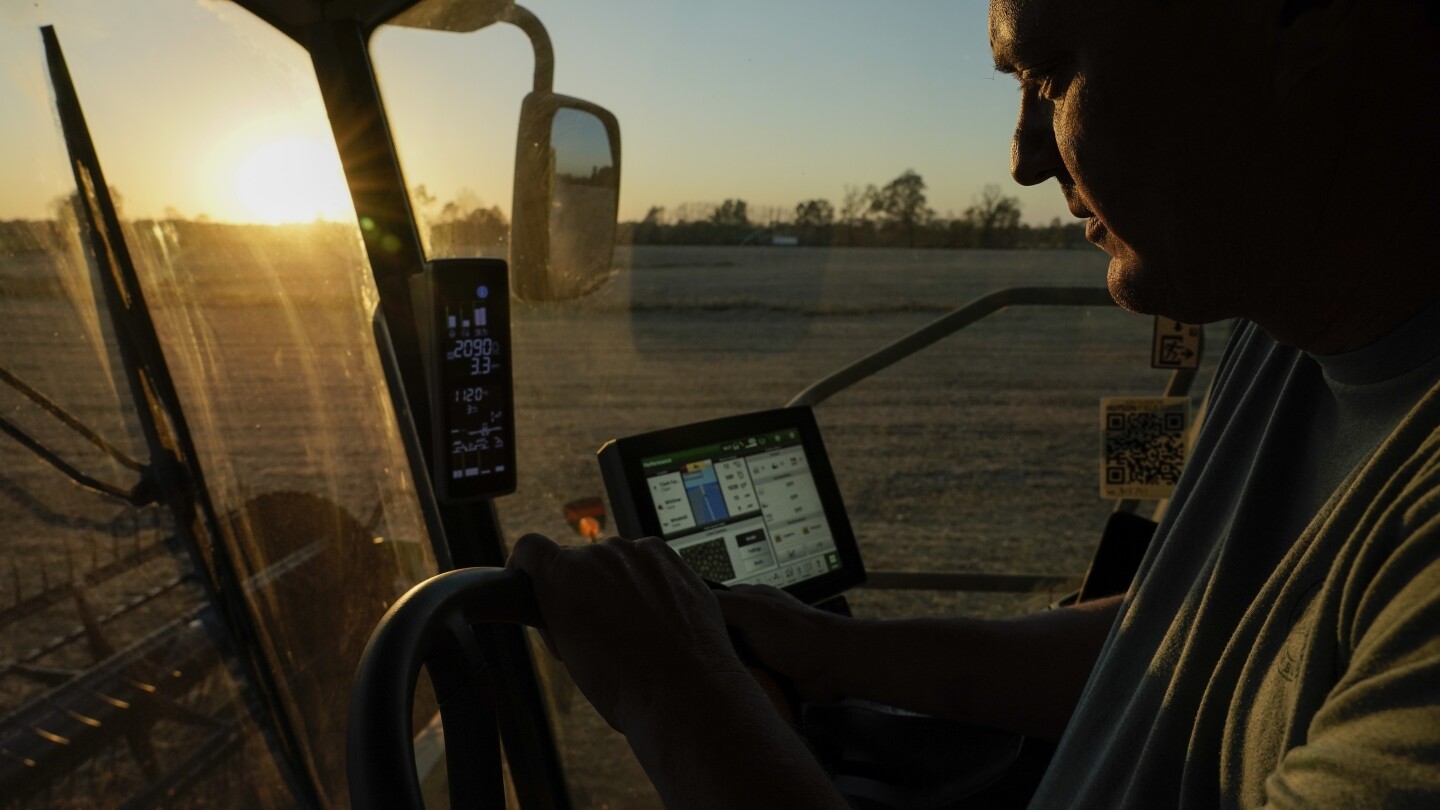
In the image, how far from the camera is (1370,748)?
0.48 metres

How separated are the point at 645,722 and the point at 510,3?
150cm

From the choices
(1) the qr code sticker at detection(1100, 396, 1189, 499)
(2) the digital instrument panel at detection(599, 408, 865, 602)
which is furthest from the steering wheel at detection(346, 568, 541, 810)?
(1) the qr code sticker at detection(1100, 396, 1189, 499)

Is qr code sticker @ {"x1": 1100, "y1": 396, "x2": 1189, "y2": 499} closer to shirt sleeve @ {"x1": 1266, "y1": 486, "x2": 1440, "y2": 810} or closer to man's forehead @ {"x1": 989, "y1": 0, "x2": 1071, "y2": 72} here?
man's forehead @ {"x1": 989, "y1": 0, "x2": 1071, "y2": 72}

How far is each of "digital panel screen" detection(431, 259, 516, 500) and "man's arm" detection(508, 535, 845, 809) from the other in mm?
926

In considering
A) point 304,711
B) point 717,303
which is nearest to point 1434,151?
point 304,711

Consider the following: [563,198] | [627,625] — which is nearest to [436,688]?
[627,625]

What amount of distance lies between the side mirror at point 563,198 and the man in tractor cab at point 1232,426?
100cm

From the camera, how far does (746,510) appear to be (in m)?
1.80

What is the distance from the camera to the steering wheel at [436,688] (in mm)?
608

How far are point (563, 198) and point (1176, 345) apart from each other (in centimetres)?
137

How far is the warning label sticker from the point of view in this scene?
2225 mm

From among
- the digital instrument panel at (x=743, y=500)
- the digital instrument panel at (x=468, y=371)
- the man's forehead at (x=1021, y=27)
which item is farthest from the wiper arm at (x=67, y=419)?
the man's forehead at (x=1021, y=27)

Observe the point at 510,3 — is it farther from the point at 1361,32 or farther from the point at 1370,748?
the point at 1370,748

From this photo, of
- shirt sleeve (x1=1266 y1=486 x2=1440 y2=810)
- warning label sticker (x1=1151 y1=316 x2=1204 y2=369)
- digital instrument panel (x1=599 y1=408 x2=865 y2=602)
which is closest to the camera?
shirt sleeve (x1=1266 y1=486 x2=1440 y2=810)
